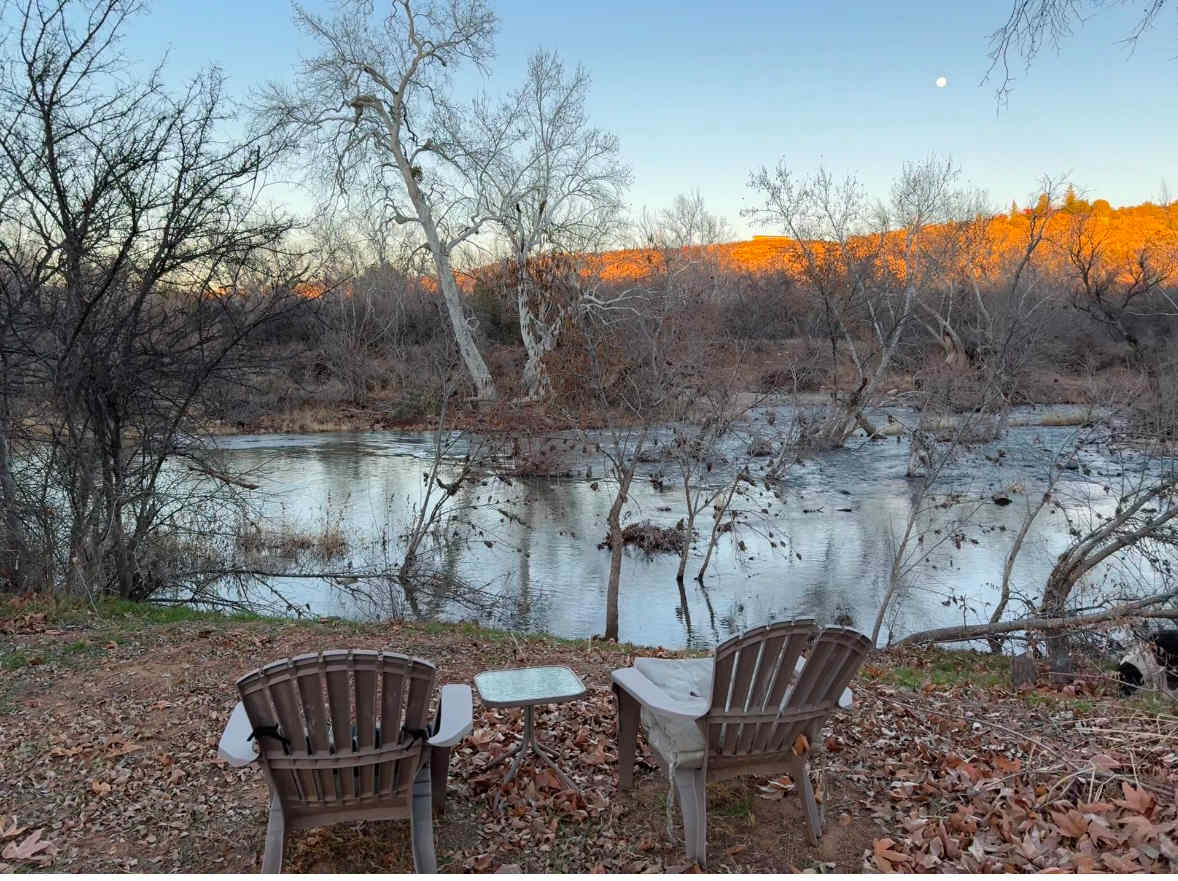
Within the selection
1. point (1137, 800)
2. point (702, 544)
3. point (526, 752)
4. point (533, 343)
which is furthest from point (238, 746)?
point (533, 343)

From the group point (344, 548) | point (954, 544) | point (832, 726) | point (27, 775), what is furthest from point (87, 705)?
point (954, 544)

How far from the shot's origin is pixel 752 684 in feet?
10.6

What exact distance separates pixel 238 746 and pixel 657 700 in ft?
5.05

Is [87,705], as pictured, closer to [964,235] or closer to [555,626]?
[555,626]

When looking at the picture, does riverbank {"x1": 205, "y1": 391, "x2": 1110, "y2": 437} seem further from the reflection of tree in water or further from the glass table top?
the glass table top

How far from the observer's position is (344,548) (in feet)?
42.3

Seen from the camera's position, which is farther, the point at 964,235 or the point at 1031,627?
the point at 964,235

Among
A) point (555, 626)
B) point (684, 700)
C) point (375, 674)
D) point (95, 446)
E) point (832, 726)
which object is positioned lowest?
point (555, 626)

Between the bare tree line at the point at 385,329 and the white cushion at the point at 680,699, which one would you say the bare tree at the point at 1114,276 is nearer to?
the bare tree line at the point at 385,329

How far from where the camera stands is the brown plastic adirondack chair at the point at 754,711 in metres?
3.18

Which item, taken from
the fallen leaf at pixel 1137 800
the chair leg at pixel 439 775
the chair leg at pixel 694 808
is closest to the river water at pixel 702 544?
the chair leg at pixel 439 775

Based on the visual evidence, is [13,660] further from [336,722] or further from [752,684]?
[752,684]

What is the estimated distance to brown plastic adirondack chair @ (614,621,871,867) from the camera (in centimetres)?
318

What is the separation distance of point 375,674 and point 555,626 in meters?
7.35
